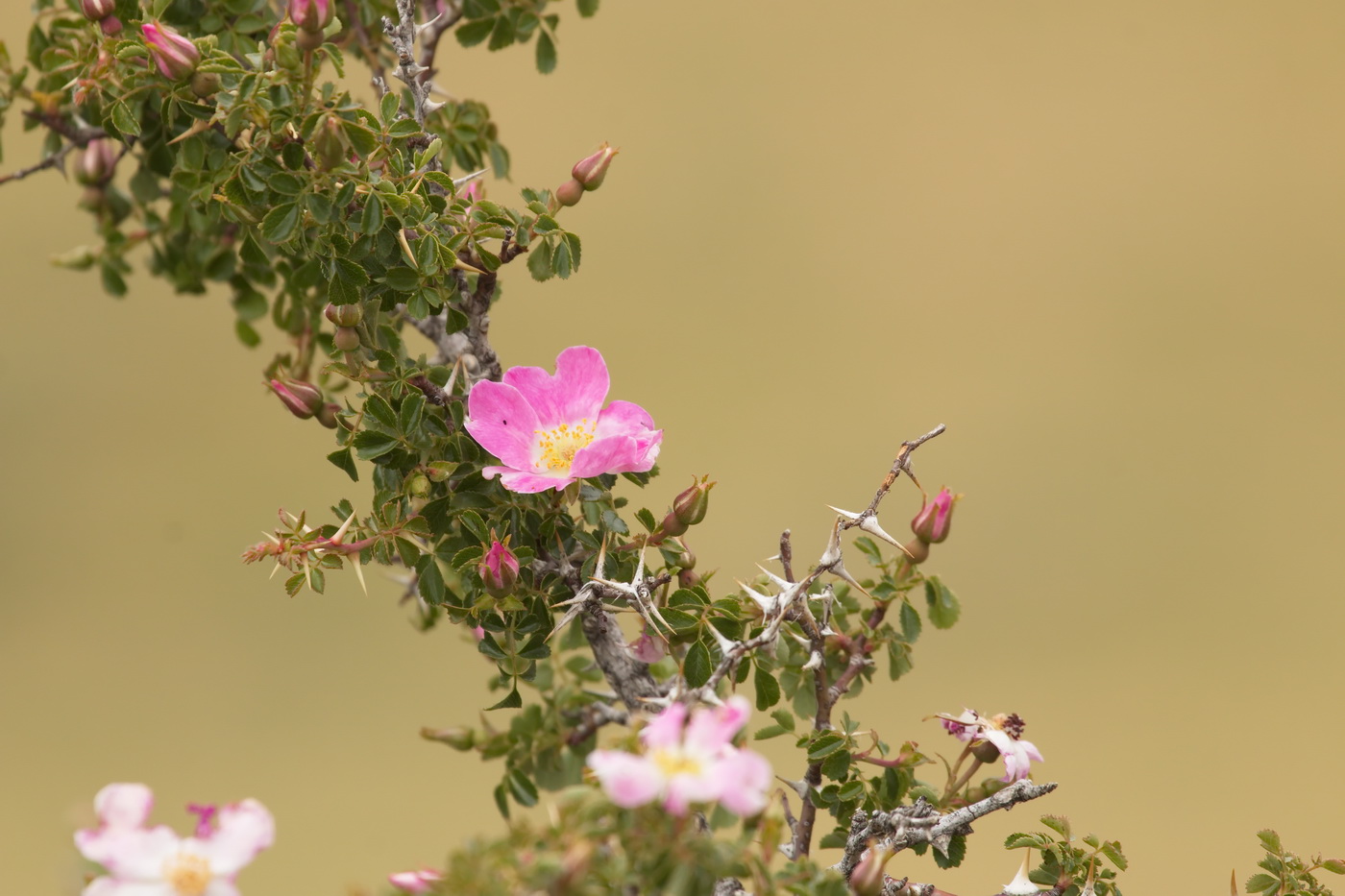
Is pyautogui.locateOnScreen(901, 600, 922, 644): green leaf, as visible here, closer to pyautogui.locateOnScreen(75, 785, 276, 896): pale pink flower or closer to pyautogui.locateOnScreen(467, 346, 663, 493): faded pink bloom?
pyautogui.locateOnScreen(467, 346, 663, 493): faded pink bloom

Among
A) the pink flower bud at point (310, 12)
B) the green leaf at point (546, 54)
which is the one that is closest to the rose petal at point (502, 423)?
the pink flower bud at point (310, 12)

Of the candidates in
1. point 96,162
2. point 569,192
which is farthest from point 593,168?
point 96,162

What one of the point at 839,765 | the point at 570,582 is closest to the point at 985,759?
the point at 839,765

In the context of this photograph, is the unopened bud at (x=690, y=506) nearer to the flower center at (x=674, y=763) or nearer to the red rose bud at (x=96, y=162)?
the flower center at (x=674, y=763)

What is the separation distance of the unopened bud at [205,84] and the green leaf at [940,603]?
60cm

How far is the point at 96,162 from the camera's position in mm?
1065

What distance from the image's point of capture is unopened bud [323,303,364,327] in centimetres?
73

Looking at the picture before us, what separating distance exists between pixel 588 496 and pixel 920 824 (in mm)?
282

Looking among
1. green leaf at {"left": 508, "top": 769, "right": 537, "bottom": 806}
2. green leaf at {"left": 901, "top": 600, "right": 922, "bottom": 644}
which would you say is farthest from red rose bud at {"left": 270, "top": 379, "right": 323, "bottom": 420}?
green leaf at {"left": 901, "top": 600, "right": 922, "bottom": 644}

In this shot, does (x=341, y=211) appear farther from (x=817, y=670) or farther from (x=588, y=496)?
(x=817, y=670)

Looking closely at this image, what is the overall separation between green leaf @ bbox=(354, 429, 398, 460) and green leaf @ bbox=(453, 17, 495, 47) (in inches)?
17.3

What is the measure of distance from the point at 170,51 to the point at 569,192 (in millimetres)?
260

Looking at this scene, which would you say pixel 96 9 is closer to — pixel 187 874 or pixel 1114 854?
pixel 187 874

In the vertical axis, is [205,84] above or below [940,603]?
above
